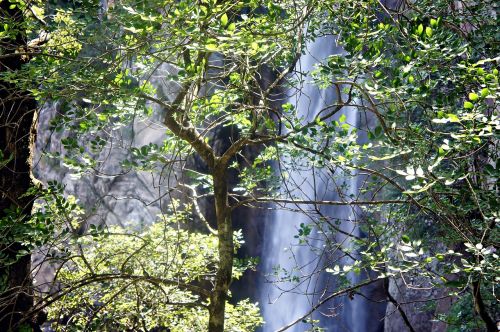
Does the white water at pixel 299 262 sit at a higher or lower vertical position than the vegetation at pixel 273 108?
higher

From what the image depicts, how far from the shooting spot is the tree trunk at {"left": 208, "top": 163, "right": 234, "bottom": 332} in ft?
13.7

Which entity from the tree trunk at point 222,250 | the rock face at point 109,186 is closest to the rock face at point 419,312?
the rock face at point 109,186

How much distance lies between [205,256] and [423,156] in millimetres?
3927

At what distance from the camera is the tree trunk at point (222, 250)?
419cm

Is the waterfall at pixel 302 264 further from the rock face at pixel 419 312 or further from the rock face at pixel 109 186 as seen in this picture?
the rock face at pixel 109 186

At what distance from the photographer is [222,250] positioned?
171 inches

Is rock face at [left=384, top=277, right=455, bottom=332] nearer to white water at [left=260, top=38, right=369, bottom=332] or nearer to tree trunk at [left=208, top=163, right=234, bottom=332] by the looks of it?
white water at [left=260, top=38, right=369, bottom=332]

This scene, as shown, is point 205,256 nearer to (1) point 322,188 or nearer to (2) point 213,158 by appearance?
(2) point 213,158

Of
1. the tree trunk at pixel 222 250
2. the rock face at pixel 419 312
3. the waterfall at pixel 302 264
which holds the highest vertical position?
the waterfall at pixel 302 264

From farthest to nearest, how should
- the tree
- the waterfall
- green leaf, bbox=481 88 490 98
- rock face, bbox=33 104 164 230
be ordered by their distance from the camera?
the waterfall
rock face, bbox=33 104 164 230
the tree
green leaf, bbox=481 88 490 98

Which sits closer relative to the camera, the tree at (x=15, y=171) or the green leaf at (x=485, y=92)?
the green leaf at (x=485, y=92)

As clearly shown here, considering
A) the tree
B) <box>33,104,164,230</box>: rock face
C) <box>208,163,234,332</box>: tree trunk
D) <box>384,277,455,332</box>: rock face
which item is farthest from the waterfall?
<box>208,163,234,332</box>: tree trunk

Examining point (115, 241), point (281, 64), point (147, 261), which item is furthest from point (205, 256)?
point (281, 64)

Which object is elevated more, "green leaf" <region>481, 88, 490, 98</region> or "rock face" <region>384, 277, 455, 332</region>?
"rock face" <region>384, 277, 455, 332</region>
